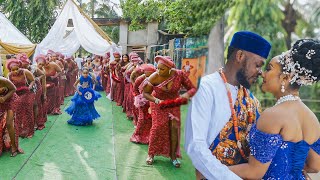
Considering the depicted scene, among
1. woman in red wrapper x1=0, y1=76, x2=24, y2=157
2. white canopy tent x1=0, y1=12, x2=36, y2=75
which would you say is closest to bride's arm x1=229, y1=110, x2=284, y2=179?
woman in red wrapper x1=0, y1=76, x2=24, y2=157

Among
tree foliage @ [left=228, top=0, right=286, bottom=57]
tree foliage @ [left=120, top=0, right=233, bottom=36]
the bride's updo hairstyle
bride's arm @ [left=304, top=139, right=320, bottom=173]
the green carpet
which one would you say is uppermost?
tree foliage @ [left=120, top=0, right=233, bottom=36]

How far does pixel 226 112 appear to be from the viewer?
179cm

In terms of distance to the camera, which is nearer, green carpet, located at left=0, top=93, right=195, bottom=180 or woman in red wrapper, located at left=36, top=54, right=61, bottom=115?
green carpet, located at left=0, top=93, right=195, bottom=180

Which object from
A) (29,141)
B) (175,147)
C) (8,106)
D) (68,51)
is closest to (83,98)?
(29,141)

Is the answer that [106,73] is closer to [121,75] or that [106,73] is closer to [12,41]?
[121,75]

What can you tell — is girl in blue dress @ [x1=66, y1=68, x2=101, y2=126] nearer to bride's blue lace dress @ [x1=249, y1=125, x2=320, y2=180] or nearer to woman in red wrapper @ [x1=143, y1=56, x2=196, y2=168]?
woman in red wrapper @ [x1=143, y1=56, x2=196, y2=168]

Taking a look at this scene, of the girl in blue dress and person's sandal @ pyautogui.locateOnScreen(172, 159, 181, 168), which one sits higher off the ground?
the girl in blue dress

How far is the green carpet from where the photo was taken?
15.0ft

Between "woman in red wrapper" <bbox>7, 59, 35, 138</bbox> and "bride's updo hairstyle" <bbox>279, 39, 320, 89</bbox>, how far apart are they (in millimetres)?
→ 4938

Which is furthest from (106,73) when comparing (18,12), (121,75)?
(18,12)

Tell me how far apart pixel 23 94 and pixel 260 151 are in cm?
519

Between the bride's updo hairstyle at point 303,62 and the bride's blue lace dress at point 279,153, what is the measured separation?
33cm

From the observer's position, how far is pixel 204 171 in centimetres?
166

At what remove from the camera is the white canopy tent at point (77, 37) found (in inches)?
472
